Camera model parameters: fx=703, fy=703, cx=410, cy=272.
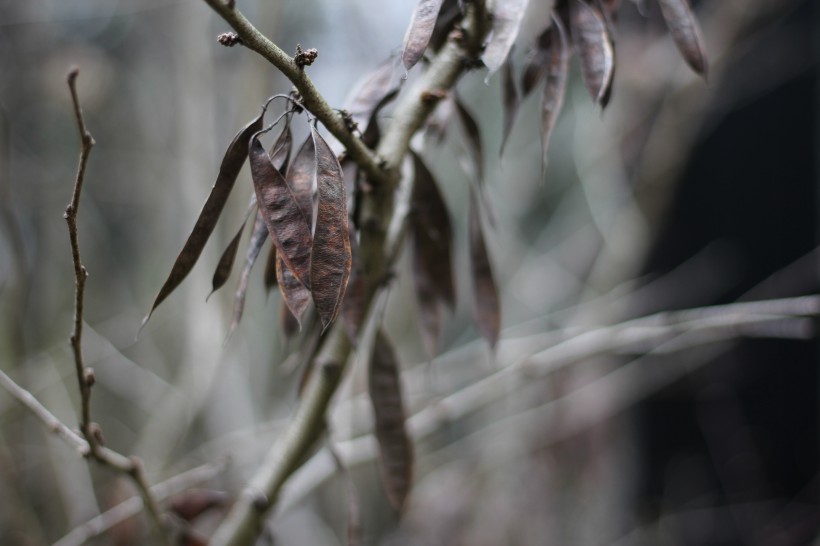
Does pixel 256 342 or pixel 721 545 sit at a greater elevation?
pixel 256 342

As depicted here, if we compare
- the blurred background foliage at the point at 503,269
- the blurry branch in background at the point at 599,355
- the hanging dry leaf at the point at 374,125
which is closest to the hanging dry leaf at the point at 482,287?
the hanging dry leaf at the point at 374,125

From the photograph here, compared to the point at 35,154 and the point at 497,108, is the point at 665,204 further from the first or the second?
the point at 35,154

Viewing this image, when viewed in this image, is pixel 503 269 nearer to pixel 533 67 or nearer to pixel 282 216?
pixel 533 67

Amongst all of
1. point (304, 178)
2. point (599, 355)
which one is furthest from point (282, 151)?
point (599, 355)

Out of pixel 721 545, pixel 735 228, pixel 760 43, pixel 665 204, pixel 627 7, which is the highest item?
pixel 627 7

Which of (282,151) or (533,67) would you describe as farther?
(533,67)

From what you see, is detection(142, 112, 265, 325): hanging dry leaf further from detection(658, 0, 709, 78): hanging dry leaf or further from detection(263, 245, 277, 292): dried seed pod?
detection(658, 0, 709, 78): hanging dry leaf

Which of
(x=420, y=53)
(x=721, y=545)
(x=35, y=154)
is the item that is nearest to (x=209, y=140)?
(x=35, y=154)
